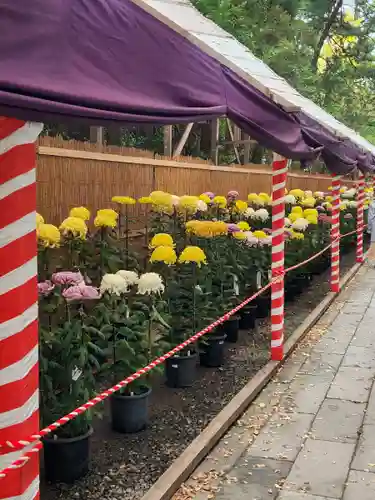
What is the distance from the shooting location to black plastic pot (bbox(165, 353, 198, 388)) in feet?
17.8

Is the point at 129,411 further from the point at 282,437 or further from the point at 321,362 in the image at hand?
the point at 321,362

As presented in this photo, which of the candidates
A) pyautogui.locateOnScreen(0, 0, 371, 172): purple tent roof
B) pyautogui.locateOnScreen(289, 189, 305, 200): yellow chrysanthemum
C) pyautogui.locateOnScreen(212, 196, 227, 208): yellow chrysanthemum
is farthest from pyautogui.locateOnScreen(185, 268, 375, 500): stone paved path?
pyautogui.locateOnScreen(289, 189, 305, 200): yellow chrysanthemum

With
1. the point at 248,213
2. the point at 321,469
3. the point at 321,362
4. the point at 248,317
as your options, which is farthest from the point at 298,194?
the point at 321,469

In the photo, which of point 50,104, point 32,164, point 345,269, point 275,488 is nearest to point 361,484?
point 275,488

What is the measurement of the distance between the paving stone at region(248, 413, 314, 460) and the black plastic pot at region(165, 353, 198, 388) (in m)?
0.87

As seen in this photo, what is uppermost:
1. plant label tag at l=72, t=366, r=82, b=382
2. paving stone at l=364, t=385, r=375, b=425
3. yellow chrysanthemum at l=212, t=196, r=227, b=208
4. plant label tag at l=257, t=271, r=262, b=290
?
yellow chrysanthemum at l=212, t=196, r=227, b=208

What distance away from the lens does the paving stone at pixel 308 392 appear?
528 cm

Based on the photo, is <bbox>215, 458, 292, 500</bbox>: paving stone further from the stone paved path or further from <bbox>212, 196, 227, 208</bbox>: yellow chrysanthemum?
<bbox>212, 196, 227, 208</bbox>: yellow chrysanthemum

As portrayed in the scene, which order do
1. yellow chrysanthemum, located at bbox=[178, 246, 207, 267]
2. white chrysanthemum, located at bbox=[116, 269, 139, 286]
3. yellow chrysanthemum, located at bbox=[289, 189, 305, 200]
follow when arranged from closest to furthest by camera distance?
white chrysanthemum, located at bbox=[116, 269, 139, 286] < yellow chrysanthemum, located at bbox=[178, 246, 207, 267] < yellow chrysanthemum, located at bbox=[289, 189, 305, 200]

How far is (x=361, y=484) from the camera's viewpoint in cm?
387

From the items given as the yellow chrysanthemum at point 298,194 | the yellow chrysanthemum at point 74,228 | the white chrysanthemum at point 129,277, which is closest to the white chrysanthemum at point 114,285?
the white chrysanthemum at point 129,277

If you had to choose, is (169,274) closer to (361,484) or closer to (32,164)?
(361,484)

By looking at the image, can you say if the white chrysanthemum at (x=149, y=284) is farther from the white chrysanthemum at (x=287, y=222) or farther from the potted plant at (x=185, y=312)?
the white chrysanthemum at (x=287, y=222)

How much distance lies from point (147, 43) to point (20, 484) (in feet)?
6.24
